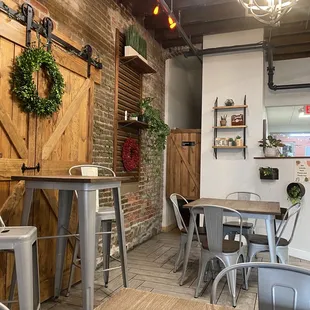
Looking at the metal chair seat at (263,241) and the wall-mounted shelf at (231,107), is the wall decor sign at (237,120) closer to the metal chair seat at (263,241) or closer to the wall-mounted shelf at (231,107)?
the wall-mounted shelf at (231,107)

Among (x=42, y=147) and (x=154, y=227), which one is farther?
(x=154, y=227)

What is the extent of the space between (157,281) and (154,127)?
2466 millimetres

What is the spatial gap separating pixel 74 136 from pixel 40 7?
1217 mm

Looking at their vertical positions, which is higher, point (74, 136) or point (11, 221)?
point (74, 136)

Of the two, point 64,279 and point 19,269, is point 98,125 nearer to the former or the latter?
point 64,279

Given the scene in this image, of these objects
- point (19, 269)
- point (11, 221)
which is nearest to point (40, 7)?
point (11, 221)

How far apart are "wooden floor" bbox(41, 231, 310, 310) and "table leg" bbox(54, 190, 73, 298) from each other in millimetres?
175

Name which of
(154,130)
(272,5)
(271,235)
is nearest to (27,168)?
(271,235)

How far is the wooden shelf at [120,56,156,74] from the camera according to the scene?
163 inches

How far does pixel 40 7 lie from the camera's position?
2.71m

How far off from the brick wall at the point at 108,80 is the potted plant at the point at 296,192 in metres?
2.22

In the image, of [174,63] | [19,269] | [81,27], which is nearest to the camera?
[19,269]

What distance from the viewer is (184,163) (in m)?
5.81

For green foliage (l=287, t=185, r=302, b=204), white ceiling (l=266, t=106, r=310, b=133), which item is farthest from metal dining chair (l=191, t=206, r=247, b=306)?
white ceiling (l=266, t=106, r=310, b=133)
